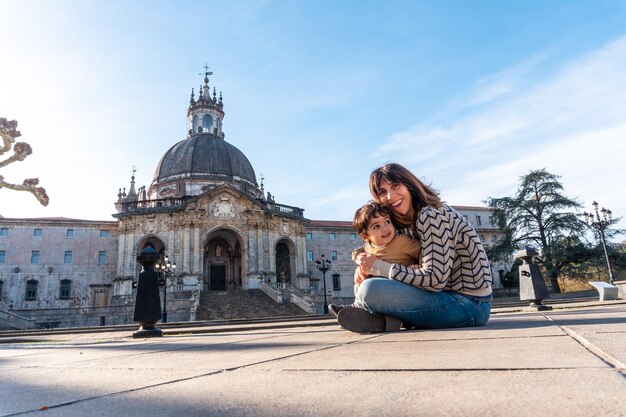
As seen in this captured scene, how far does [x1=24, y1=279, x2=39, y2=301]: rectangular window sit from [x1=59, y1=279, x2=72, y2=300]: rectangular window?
2092mm

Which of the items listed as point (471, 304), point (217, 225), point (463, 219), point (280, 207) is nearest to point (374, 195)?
point (463, 219)

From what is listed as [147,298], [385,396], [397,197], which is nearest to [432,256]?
[397,197]

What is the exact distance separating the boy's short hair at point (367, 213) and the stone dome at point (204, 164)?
3807 centimetres

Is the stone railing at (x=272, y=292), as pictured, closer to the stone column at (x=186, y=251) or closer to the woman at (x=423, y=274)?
the stone column at (x=186, y=251)

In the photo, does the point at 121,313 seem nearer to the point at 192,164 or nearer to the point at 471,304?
the point at 192,164

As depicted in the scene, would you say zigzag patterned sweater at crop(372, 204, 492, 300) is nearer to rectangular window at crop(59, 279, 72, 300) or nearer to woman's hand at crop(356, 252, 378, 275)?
woman's hand at crop(356, 252, 378, 275)

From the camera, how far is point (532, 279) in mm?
10742

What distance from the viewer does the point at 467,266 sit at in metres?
4.06

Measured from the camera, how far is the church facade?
35.1m

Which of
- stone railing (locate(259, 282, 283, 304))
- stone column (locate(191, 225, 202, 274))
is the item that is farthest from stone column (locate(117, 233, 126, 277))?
stone railing (locate(259, 282, 283, 304))

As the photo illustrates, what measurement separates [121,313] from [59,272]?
49.4ft

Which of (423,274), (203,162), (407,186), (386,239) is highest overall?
(203,162)

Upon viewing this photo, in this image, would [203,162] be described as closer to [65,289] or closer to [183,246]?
[183,246]

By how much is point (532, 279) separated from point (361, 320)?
27.3ft
